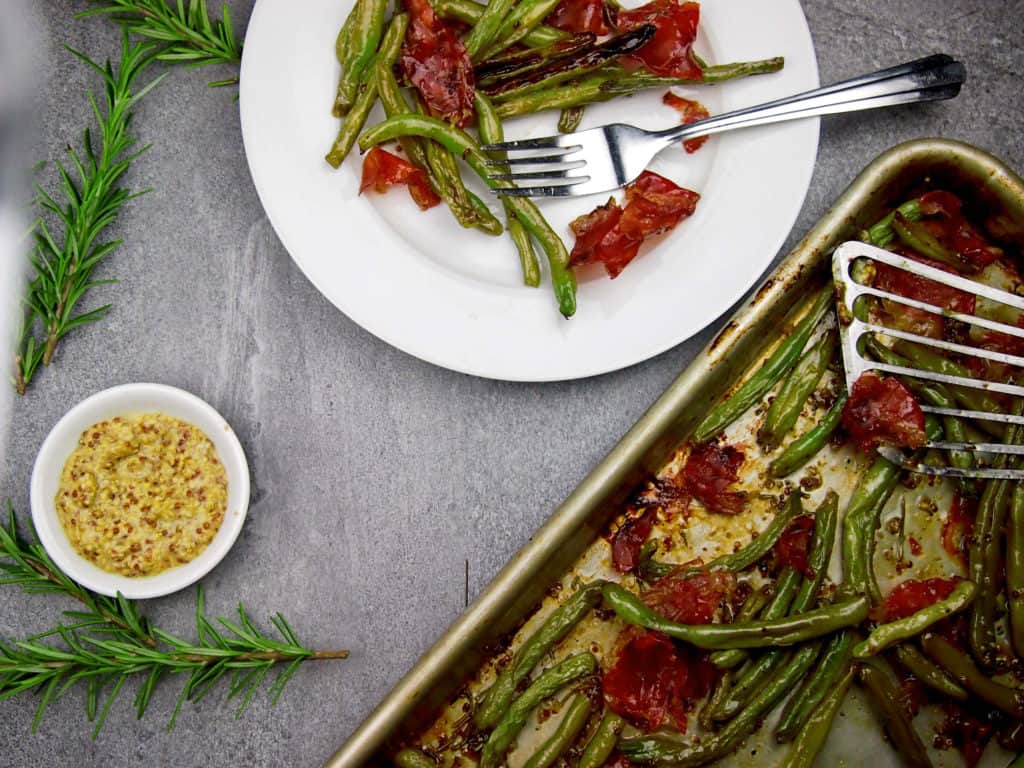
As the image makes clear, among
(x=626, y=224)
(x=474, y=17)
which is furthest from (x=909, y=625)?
(x=474, y=17)

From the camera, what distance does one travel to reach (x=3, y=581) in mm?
3393

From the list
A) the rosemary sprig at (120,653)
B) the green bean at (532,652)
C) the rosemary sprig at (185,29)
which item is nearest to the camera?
the green bean at (532,652)

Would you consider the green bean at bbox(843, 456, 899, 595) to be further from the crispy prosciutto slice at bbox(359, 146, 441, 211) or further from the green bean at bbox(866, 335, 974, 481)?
the crispy prosciutto slice at bbox(359, 146, 441, 211)

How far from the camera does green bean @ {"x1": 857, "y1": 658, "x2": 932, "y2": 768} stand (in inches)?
127

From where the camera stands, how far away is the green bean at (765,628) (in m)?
3.15

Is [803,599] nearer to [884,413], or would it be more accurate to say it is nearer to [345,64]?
[884,413]

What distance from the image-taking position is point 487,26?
338cm

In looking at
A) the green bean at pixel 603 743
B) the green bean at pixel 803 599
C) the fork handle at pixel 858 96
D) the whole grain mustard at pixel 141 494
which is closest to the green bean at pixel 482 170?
the fork handle at pixel 858 96

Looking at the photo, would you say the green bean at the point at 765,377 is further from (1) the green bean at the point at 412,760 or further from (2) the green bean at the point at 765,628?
(1) the green bean at the point at 412,760

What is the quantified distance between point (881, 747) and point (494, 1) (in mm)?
3023

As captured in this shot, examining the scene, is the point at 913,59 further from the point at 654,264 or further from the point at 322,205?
the point at 322,205

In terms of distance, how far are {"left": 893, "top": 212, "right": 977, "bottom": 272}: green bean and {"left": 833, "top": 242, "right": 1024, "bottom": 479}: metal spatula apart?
105 mm

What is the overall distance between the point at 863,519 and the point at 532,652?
4.20ft

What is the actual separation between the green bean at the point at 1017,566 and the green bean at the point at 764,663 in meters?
0.73
